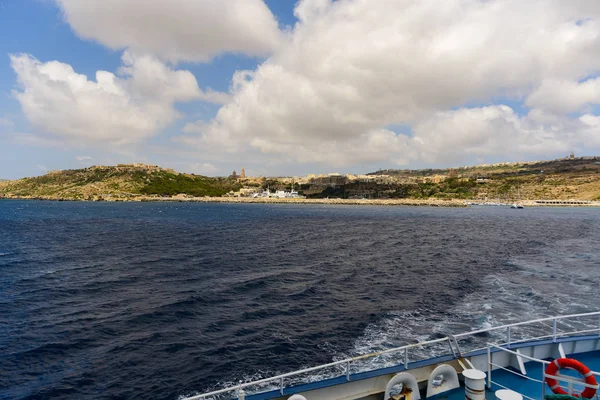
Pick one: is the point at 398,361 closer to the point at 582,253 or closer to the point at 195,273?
the point at 195,273

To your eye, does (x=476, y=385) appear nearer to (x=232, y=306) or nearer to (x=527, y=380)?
(x=527, y=380)

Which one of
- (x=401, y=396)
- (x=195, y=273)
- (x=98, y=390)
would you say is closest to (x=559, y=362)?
(x=401, y=396)

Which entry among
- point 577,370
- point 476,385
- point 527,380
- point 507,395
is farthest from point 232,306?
point 577,370

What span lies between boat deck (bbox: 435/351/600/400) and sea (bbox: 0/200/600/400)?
7.03 metres

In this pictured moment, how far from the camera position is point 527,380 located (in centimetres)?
996

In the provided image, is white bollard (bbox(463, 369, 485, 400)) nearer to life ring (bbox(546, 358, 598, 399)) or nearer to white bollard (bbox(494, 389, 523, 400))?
white bollard (bbox(494, 389, 523, 400))

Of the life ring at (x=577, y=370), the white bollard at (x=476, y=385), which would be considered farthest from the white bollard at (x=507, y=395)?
the life ring at (x=577, y=370)

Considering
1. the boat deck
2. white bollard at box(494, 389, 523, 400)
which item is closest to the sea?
the boat deck

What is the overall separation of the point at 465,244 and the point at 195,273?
147ft

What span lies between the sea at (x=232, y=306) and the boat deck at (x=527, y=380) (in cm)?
703

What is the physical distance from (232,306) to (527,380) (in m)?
19.0

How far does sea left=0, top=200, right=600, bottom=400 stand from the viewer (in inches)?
629

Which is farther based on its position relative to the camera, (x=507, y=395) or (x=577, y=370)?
(x=577, y=370)

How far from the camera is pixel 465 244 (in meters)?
57.1
